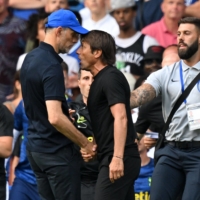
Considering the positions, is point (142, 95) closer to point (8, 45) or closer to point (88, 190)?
point (88, 190)

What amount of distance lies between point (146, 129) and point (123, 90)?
6.69 ft

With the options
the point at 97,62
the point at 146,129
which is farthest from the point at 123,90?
the point at 146,129

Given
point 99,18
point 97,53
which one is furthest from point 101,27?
point 97,53

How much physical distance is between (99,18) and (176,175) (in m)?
4.55

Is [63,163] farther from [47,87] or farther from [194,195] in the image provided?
[194,195]

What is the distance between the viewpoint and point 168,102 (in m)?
7.76

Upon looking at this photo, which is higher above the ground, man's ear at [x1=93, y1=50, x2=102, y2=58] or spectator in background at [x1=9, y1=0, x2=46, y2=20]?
man's ear at [x1=93, y1=50, x2=102, y2=58]

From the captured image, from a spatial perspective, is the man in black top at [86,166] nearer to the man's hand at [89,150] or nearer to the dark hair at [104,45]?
the man's hand at [89,150]

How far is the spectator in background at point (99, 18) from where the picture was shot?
11.5 m

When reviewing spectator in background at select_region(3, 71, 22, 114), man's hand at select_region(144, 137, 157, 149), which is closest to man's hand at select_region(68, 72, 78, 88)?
spectator in background at select_region(3, 71, 22, 114)

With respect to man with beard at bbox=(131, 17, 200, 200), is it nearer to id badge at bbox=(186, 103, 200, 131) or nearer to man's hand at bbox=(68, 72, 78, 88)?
id badge at bbox=(186, 103, 200, 131)

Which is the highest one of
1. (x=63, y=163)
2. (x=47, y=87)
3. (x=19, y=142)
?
(x=47, y=87)

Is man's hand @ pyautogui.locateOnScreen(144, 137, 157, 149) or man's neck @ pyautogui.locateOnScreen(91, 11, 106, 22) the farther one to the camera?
man's neck @ pyautogui.locateOnScreen(91, 11, 106, 22)

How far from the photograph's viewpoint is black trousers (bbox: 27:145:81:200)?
23.3ft
